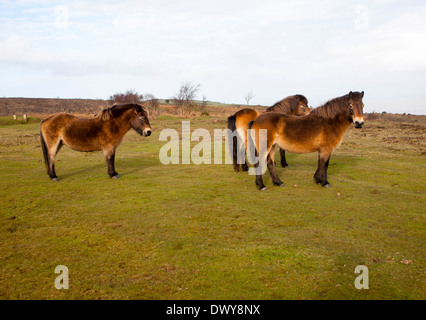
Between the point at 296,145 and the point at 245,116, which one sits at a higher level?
the point at 245,116

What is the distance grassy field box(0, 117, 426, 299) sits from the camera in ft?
9.98

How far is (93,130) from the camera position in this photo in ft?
26.0

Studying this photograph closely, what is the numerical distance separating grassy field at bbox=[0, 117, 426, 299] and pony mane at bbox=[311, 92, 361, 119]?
1756mm

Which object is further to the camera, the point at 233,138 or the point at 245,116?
the point at 233,138

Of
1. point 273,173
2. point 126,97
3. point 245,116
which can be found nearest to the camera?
point 273,173

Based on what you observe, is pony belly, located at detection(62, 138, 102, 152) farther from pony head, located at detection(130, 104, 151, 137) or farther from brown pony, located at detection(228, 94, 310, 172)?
brown pony, located at detection(228, 94, 310, 172)

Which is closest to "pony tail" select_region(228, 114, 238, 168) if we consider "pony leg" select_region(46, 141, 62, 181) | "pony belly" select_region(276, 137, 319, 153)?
"pony belly" select_region(276, 137, 319, 153)

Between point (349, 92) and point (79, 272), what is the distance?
667cm

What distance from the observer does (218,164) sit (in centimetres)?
1037

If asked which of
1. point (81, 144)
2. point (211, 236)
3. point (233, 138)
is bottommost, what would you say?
point (211, 236)

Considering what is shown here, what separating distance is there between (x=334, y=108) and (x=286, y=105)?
2.16 metres

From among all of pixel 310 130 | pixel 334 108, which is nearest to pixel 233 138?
pixel 310 130

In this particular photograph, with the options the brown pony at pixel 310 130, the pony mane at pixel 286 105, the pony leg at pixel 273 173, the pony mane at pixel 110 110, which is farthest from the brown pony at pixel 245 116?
the pony mane at pixel 110 110

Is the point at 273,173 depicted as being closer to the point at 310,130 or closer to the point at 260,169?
the point at 260,169
